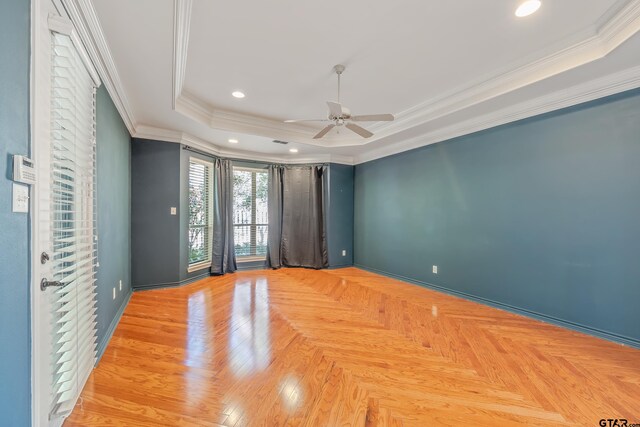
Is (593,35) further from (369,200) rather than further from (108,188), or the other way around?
(108,188)

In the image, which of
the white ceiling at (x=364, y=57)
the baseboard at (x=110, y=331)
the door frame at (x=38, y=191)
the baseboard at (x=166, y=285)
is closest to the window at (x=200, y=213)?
the baseboard at (x=166, y=285)

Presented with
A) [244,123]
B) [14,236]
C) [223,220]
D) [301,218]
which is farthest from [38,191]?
[301,218]

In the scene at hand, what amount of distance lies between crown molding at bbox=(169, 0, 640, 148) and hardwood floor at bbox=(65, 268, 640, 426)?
8.16ft

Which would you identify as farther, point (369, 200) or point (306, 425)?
point (369, 200)

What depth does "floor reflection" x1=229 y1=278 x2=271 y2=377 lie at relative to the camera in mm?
2104

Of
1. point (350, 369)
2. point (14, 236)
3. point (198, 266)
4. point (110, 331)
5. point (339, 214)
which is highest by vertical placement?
point (339, 214)

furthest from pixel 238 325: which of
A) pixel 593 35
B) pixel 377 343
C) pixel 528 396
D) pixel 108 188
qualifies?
pixel 593 35

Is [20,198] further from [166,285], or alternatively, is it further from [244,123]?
[166,285]

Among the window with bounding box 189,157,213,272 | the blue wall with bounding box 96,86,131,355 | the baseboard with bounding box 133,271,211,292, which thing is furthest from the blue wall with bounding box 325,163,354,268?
the blue wall with bounding box 96,86,131,355

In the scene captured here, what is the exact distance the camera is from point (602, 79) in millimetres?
2488

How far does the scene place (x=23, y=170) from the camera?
1047mm

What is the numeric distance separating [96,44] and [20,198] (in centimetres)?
154

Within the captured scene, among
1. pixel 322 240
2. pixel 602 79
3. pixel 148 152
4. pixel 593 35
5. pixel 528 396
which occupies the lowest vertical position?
pixel 528 396

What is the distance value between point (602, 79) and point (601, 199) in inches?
44.5
